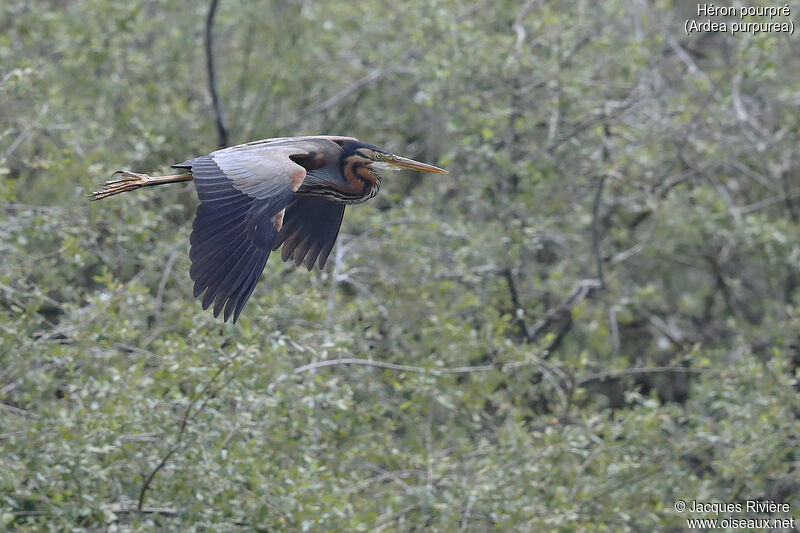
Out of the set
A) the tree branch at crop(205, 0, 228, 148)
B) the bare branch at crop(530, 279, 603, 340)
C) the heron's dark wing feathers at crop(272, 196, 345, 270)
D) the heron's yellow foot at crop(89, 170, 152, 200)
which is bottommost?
the bare branch at crop(530, 279, 603, 340)

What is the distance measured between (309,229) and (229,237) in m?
1.08

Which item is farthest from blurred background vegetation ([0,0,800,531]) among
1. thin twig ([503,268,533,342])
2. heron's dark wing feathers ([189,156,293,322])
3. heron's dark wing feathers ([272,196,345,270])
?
heron's dark wing feathers ([189,156,293,322])

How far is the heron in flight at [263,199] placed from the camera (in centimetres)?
462

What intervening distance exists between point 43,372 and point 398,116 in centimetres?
412

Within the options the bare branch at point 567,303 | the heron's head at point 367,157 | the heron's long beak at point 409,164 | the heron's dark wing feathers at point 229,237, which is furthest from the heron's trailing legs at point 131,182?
the bare branch at point 567,303

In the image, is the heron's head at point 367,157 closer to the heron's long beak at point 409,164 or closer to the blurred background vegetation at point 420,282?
the heron's long beak at point 409,164

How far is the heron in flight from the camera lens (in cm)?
462

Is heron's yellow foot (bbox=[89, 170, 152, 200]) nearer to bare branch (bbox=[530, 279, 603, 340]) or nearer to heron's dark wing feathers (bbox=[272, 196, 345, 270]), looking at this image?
heron's dark wing feathers (bbox=[272, 196, 345, 270])

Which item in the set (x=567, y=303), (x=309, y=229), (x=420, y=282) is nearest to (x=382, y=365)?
(x=309, y=229)

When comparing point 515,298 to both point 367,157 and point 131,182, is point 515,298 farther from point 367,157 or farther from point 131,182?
point 131,182

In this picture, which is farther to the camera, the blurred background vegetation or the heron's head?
the heron's head

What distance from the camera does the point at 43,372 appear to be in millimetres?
5770

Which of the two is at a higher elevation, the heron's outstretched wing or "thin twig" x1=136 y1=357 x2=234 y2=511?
the heron's outstretched wing

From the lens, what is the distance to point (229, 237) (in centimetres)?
472
